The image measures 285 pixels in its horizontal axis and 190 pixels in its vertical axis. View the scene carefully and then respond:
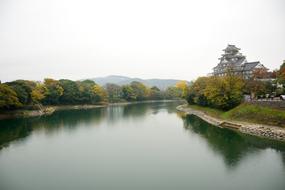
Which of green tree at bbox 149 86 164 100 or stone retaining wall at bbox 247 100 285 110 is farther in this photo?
green tree at bbox 149 86 164 100

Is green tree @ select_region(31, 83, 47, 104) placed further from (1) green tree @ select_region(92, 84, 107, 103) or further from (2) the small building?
(2) the small building

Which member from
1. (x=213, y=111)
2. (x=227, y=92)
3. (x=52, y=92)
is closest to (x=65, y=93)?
(x=52, y=92)

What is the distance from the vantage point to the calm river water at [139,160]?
13.7 metres

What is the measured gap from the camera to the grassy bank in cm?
2477

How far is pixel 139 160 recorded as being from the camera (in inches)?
701

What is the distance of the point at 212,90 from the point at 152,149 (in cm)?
1909

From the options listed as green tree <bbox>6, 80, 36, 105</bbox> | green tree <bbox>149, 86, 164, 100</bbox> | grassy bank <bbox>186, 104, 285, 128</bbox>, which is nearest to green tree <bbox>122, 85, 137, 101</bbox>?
green tree <bbox>149, 86, 164, 100</bbox>

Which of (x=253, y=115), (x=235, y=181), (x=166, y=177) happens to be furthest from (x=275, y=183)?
(x=253, y=115)

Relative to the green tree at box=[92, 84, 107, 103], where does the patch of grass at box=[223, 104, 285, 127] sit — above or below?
below

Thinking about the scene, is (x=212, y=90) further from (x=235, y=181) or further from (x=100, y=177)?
(x=100, y=177)

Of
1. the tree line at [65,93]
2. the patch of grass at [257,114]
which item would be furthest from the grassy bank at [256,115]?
the tree line at [65,93]

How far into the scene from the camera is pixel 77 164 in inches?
671

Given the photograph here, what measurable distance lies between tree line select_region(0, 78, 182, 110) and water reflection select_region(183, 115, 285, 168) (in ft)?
102

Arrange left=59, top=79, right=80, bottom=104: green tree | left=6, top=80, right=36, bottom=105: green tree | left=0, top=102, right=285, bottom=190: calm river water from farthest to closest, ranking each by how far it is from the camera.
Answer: left=59, top=79, right=80, bottom=104: green tree < left=6, top=80, right=36, bottom=105: green tree < left=0, top=102, right=285, bottom=190: calm river water
